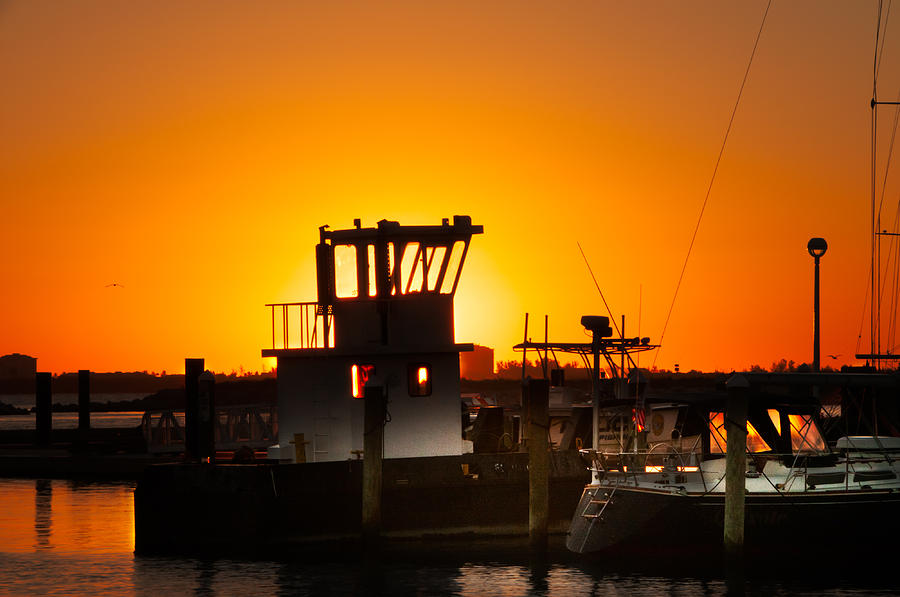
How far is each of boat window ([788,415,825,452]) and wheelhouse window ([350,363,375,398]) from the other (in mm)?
9801

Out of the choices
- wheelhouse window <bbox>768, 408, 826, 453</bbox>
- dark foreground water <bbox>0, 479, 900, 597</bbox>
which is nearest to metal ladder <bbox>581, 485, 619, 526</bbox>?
dark foreground water <bbox>0, 479, 900, 597</bbox>

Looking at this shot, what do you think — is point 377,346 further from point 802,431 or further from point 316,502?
point 802,431

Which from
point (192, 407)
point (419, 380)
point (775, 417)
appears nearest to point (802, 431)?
point (775, 417)

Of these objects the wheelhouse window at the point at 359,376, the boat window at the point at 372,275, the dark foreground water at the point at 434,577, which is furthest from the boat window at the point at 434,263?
the dark foreground water at the point at 434,577

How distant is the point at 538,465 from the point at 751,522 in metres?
4.78

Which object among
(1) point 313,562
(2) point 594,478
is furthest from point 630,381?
(1) point 313,562

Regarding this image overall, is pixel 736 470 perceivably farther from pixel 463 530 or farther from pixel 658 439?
pixel 463 530

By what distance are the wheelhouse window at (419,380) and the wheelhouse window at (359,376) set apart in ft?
3.04

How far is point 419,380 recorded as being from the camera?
3112cm

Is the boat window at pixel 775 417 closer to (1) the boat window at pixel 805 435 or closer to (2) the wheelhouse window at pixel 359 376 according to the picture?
(1) the boat window at pixel 805 435

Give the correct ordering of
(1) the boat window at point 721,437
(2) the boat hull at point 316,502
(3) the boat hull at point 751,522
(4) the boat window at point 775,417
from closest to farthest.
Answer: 1. (3) the boat hull at point 751,522
2. (2) the boat hull at point 316,502
3. (1) the boat window at point 721,437
4. (4) the boat window at point 775,417

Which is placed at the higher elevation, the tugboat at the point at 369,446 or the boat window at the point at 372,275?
the boat window at the point at 372,275

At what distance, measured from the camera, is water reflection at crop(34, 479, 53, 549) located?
123ft

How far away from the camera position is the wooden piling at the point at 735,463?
89.7 ft
